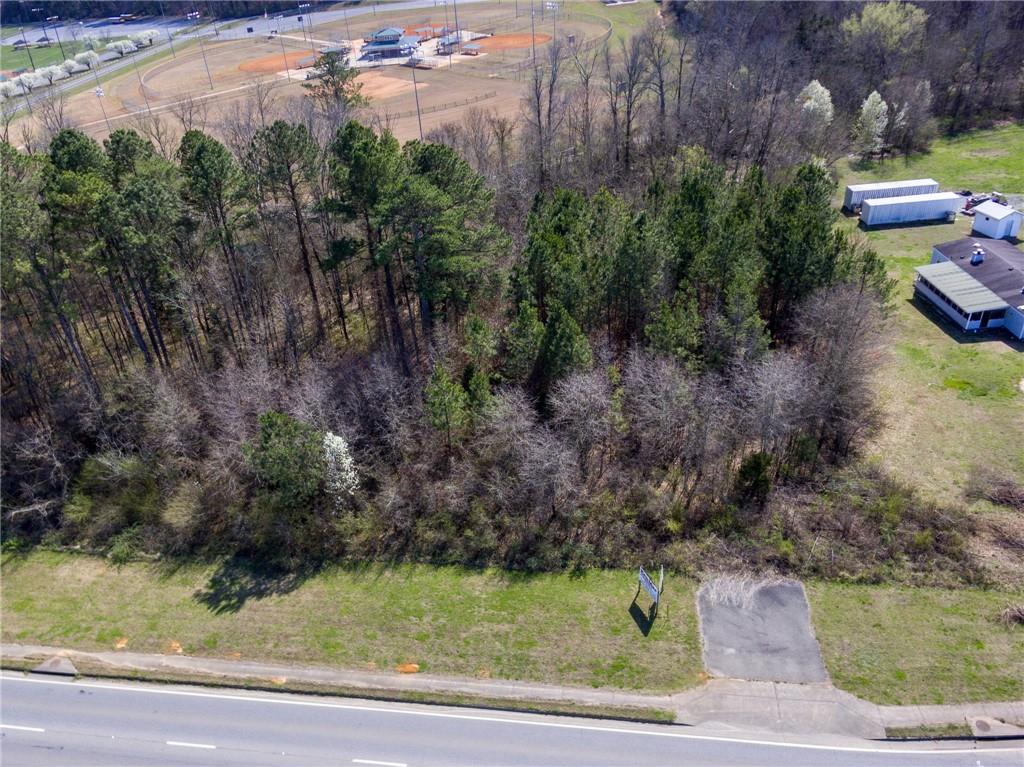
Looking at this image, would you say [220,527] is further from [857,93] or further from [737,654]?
[857,93]

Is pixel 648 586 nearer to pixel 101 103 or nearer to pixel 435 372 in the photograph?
pixel 435 372

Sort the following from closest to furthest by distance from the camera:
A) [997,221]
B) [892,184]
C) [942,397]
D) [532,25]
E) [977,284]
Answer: [942,397]
[977,284]
[997,221]
[892,184]
[532,25]

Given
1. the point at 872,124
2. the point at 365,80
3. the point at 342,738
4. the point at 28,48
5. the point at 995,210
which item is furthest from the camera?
the point at 28,48

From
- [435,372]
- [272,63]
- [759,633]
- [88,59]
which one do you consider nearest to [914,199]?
[759,633]

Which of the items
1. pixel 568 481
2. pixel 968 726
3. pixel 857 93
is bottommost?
pixel 968 726

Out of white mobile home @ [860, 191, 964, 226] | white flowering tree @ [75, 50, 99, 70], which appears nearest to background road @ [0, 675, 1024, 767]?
white mobile home @ [860, 191, 964, 226]

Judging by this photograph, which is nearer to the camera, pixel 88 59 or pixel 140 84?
pixel 140 84

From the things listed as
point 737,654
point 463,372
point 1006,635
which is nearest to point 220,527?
point 463,372

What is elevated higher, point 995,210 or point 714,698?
point 995,210
